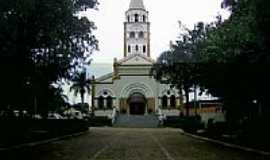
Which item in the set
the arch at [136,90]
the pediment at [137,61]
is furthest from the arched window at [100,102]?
the pediment at [137,61]

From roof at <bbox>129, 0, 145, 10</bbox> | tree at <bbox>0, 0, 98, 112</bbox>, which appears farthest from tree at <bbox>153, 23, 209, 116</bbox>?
roof at <bbox>129, 0, 145, 10</bbox>

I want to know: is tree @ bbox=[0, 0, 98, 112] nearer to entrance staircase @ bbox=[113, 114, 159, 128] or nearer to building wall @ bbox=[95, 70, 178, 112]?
entrance staircase @ bbox=[113, 114, 159, 128]

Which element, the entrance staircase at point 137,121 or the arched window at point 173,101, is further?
the arched window at point 173,101

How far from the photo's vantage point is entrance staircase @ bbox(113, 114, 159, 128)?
8038 cm

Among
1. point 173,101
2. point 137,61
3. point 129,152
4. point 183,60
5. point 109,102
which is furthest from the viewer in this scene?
point 137,61

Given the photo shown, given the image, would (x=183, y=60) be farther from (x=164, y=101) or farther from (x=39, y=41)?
(x=164, y=101)

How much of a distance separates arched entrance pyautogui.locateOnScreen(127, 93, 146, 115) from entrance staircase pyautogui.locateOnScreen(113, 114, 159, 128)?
5532 millimetres

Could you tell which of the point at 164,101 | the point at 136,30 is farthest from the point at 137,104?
the point at 136,30

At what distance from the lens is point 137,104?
93312 mm

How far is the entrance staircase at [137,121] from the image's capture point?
8038 centimetres

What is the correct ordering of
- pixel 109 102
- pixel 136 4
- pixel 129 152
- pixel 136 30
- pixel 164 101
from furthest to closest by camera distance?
pixel 136 30 → pixel 136 4 → pixel 109 102 → pixel 164 101 → pixel 129 152

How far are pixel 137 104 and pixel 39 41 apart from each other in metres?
69.1

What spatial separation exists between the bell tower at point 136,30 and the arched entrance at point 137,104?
2121 cm

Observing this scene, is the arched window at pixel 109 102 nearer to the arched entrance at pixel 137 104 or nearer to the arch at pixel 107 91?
the arch at pixel 107 91
